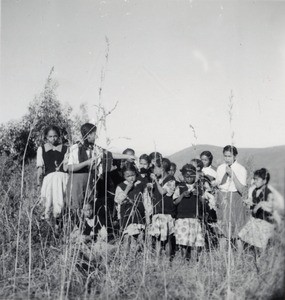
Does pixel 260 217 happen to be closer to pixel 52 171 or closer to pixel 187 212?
pixel 187 212

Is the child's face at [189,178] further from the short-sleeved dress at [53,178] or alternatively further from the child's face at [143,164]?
the short-sleeved dress at [53,178]

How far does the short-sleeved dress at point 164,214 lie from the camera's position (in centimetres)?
403

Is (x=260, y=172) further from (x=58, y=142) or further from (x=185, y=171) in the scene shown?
(x=58, y=142)

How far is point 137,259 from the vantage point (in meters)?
3.21

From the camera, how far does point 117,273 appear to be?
292 centimetres

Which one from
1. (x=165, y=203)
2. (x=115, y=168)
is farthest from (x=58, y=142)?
(x=165, y=203)

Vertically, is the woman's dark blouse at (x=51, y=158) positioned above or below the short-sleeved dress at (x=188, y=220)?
above

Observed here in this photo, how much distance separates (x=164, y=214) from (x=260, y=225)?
137 centimetres

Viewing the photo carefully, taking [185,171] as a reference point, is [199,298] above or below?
below

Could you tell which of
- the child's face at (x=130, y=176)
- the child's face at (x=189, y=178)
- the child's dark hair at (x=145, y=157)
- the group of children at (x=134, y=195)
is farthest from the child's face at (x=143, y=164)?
the child's face at (x=189, y=178)

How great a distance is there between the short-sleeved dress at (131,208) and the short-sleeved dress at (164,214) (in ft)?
0.52

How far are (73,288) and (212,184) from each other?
6.81ft

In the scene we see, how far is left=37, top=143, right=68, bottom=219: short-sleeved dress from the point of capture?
398 centimetres

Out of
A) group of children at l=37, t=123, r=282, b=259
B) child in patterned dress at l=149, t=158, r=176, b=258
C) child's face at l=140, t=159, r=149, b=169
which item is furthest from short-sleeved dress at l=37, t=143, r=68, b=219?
child's face at l=140, t=159, r=149, b=169
